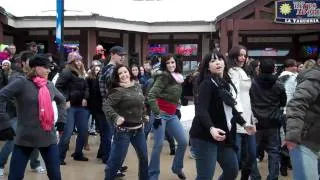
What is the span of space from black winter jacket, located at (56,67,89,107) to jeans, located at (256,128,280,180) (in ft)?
10.3

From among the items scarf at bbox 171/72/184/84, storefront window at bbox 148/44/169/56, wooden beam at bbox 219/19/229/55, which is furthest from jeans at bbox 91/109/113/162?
storefront window at bbox 148/44/169/56

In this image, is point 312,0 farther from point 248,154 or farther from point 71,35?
point 248,154

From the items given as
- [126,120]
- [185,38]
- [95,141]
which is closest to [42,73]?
[126,120]

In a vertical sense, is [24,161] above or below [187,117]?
above

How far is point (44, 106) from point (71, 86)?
3165mm

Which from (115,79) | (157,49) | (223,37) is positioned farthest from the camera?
(157,49)

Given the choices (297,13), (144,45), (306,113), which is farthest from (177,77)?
(144,45)

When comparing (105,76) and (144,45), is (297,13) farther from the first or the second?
(105,76)

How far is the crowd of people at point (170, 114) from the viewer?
15.8ft

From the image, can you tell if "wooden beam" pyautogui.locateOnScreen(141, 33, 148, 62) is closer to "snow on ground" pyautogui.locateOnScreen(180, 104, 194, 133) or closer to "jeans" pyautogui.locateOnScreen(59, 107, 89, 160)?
"snow on ground" pyautogui.locateOnScreen(180, 104, 194, 133)

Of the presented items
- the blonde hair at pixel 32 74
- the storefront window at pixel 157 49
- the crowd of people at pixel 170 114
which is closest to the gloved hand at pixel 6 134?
the crowd of people at pixel 170 114

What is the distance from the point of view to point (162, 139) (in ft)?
24.1

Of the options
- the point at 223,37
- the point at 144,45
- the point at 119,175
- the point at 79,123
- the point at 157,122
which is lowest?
the point at 119,175

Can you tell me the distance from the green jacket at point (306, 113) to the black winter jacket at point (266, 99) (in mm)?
2439
